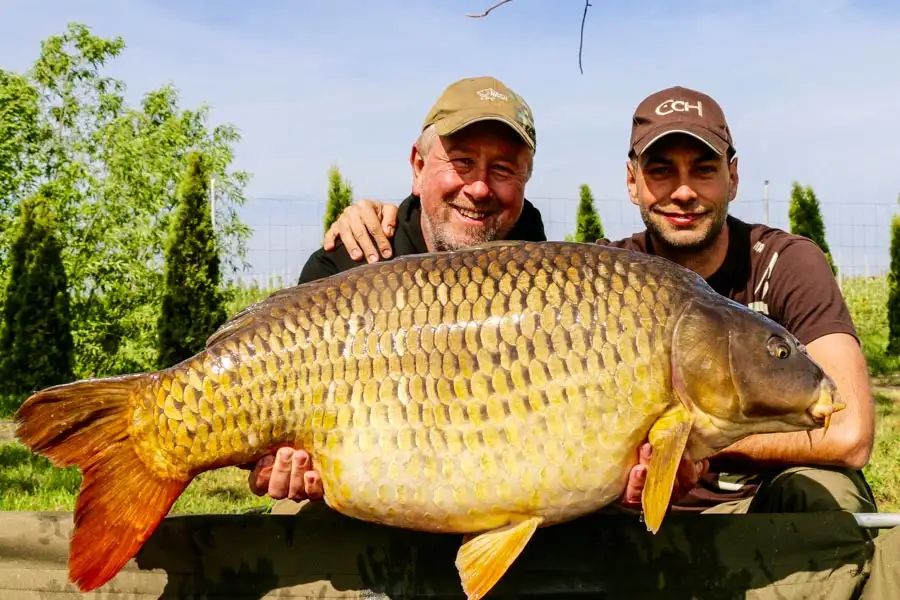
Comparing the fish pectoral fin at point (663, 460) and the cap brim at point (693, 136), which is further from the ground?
the cap brim at point (693, 136)

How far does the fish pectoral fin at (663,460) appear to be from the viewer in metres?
1.51

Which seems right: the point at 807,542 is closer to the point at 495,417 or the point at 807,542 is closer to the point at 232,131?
the point at 495,417

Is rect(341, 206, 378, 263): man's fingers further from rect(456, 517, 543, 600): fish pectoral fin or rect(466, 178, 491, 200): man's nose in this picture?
rect(456, 517, 543, 600): fish pectoral fin

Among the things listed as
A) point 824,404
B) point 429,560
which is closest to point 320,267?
point 429,560

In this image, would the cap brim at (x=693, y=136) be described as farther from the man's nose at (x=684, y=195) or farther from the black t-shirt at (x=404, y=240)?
the black t-shirt at (x=404, y=240)

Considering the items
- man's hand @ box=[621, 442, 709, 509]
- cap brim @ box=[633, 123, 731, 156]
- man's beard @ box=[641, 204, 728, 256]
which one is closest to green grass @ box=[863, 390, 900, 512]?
man's beard @ box=[641, 204, 728, 256]

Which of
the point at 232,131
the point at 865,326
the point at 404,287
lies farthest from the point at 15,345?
the point at 865,326

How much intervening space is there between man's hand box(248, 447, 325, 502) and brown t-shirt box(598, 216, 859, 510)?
0.98 m

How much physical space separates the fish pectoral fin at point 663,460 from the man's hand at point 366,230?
981mm

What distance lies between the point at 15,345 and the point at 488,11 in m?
7.29

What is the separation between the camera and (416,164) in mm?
2543

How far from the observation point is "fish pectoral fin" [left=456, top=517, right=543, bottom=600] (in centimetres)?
154

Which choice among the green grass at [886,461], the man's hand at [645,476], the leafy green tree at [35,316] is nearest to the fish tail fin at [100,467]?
the man's hand at [645,476]

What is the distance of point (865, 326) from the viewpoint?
1059 cm
